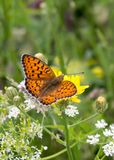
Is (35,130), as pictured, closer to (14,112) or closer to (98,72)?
(14,112)

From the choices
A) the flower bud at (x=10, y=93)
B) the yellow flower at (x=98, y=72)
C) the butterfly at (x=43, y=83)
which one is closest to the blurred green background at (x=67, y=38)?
the yellow flower at (x=98, y=72)

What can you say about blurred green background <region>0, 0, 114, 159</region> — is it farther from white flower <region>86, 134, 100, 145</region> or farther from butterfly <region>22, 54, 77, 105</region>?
white flower <region>86, 134, 100, 145</region>

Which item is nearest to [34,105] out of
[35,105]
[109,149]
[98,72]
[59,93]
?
[35,105]

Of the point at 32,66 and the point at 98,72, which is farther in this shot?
the point at 98,72

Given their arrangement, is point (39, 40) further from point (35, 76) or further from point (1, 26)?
point (35, 76)

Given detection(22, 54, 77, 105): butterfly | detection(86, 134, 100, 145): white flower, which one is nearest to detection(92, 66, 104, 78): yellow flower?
detection(22, 54, 77, 105): butterfly

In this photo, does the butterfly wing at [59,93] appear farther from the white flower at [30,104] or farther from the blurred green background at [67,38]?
the blurred green background at [67,38]
